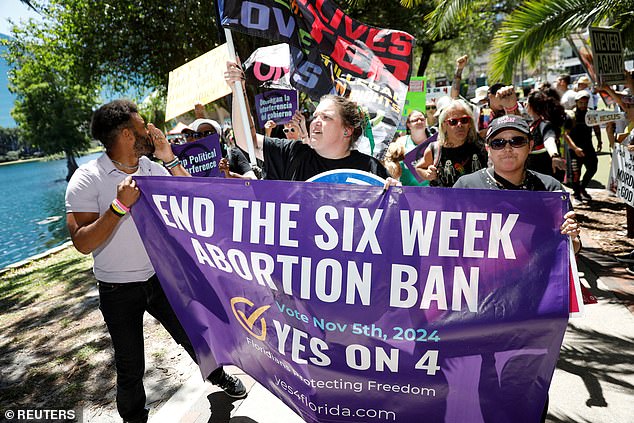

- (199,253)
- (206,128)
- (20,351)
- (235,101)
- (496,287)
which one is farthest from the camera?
(206,128)

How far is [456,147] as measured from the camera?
12.8 ft

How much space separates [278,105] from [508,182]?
20.2ft

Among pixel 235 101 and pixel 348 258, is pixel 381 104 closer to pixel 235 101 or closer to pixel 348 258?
pixel 235 101

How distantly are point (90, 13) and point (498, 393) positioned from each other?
1521 cm

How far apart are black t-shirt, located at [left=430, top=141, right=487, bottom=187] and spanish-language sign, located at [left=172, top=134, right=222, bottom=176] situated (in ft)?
11.4

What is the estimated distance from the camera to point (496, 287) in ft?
6.74

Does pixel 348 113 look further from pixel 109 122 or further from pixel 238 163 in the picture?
pixel 238 163

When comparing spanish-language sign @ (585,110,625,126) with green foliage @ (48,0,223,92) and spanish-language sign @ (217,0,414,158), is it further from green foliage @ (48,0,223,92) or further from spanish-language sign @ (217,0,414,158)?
green foliage @ (48,0,223,92)

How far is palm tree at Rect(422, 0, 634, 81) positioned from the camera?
6.06 metres

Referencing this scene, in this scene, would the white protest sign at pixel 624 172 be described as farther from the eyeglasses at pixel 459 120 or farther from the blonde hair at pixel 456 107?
the eyeglasses at pixel 459 120

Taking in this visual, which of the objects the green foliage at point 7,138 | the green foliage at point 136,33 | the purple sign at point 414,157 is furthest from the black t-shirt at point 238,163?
the green foliage at point 7,138

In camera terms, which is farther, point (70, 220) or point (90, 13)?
point (90, 13)

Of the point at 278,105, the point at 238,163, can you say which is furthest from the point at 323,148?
the point at 278,105

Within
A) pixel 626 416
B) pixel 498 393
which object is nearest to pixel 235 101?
pixel 498 393
